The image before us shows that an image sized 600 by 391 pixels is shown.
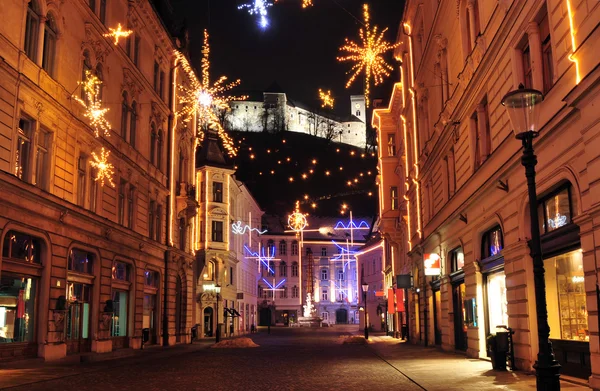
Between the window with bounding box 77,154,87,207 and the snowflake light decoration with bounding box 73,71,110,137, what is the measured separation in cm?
120

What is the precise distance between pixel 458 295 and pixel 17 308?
51.7ft

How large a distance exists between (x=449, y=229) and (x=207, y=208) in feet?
101

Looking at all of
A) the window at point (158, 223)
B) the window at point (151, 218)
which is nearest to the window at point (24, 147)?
the window at point (151, 218)

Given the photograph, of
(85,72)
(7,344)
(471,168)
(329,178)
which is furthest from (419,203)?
(329,178)

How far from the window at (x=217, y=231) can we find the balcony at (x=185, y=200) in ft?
43.0

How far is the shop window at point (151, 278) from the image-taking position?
32.1 metres

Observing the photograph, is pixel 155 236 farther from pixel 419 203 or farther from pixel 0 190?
pixel 0 190

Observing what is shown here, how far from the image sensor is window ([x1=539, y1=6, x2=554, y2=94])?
13.1m

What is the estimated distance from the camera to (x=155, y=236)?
3409 cm

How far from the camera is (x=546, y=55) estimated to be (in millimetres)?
13375

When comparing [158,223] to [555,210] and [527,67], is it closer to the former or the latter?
[527,67]

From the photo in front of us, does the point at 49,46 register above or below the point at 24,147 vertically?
above

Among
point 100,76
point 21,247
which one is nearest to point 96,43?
point 100,76

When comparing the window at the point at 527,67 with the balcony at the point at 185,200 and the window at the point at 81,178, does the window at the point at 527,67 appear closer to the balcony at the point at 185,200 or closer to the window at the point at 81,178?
the window at the point at 81,178
